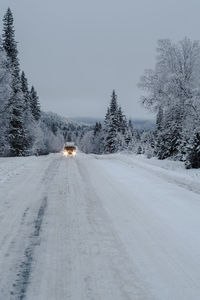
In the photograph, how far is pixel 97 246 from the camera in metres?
4.76

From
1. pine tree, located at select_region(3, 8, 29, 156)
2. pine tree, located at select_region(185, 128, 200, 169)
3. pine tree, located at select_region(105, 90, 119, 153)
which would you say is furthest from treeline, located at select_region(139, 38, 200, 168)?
pine tree, located at select_region(105, 90, 119, 153)

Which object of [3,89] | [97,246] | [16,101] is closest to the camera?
[97,246]

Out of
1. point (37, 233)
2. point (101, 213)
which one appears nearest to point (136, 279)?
point (37, 233)

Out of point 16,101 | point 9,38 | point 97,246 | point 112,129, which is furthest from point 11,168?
point 112,129

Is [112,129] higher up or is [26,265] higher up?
[112,129]

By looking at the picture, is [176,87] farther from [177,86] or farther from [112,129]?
Result: [112,129]

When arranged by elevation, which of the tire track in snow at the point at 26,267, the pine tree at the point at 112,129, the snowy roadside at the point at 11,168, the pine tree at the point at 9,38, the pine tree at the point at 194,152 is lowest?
the tire track in snow at the point at 26,267

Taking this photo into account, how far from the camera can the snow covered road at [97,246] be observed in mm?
3486

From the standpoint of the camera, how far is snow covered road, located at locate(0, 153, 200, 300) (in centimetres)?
349

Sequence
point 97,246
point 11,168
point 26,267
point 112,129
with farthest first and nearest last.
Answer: point 112,129, point 11,168, point 97,246, point 26,267

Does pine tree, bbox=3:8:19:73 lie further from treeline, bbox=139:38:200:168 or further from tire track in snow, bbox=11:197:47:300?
tire track in snow, bbox=11:197:47:300

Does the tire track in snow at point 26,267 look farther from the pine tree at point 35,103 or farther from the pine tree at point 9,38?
the pine tree at point 35,103

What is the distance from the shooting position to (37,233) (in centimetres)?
531

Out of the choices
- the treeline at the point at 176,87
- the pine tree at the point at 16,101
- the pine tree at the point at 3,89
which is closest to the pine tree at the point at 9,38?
the pine tree at the point at 16,101
